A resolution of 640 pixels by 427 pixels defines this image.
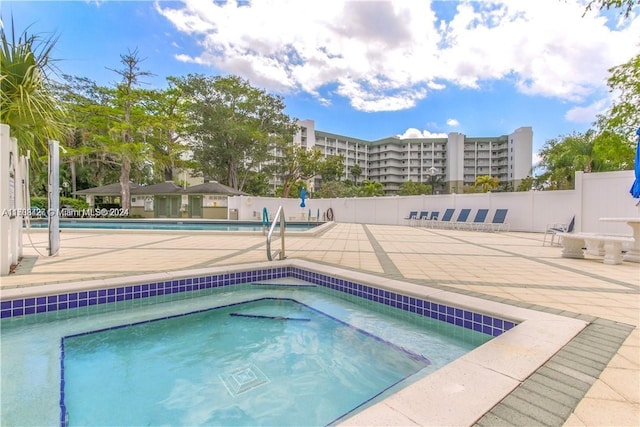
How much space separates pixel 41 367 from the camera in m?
2.13

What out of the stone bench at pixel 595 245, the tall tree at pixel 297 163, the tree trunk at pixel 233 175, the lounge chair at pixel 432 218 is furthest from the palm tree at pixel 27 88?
the tall tree at pixel 297 163

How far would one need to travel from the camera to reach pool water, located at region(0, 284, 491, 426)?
5.76ft

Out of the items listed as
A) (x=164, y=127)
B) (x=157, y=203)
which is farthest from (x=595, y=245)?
(x=157, y=203)

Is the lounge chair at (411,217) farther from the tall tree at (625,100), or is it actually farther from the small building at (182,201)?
the small building at (182,201)

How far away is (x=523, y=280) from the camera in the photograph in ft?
12.2

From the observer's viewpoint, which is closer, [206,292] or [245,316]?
[245,316]

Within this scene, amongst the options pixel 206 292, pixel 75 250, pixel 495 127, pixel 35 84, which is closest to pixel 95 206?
pixel 75 250

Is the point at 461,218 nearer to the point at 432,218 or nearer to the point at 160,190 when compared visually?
the point at 432,218

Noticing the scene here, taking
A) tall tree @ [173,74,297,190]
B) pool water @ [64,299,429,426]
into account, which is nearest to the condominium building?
tall tree @ [173,74,297,190]

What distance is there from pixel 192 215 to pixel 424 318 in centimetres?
2094

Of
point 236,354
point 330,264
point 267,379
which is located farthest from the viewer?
point 330,264

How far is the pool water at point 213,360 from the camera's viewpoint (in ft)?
5.76

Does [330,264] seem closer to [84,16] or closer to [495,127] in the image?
[84,16]

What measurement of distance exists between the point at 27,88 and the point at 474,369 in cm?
585
